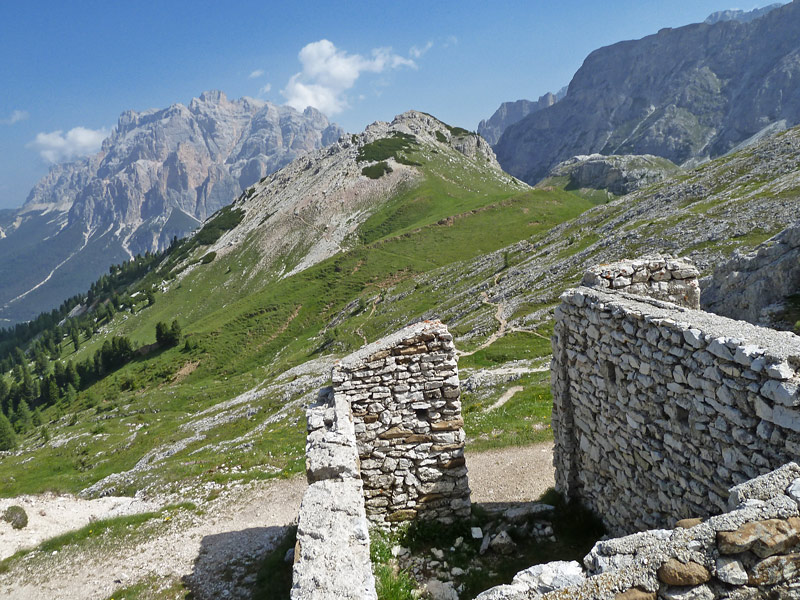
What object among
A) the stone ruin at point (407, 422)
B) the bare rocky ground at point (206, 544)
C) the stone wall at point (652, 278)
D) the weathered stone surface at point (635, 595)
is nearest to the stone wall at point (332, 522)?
the stone ruin at point (407, 422)

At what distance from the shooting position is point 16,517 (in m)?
25.5

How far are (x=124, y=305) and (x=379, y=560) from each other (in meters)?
187

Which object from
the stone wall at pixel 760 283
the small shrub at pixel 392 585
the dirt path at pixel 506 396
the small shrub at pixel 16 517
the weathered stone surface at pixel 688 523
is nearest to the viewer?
the weathered stone surface at pixel 688 523

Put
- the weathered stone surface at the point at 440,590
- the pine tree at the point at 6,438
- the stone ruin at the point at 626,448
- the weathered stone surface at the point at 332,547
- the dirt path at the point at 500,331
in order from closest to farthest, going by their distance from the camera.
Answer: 1. the stone ruin at the point at 626,448
2. the weathered stone surface at the point at 332,547
3. the weathered stone surface at the point at 440,590
4. the dirt path at the point at 500,331
5. the pine tree at the point at 6,438

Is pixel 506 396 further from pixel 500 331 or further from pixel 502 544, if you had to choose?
pixel 500 331

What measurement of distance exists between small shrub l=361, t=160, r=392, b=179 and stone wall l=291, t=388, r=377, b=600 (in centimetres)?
18090

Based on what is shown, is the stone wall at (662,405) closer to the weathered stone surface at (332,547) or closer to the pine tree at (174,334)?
the weathered stone surface at (332,547)

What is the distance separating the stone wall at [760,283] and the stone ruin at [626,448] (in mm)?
18595

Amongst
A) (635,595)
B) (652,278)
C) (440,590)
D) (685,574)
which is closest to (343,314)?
(652,278)

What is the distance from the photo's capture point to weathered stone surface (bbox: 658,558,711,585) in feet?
16.2

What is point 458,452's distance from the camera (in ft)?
44.6

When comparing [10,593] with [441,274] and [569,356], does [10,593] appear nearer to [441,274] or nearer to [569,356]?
[569,356]

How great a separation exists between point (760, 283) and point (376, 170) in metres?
171

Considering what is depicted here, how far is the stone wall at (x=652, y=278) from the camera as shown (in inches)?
522
